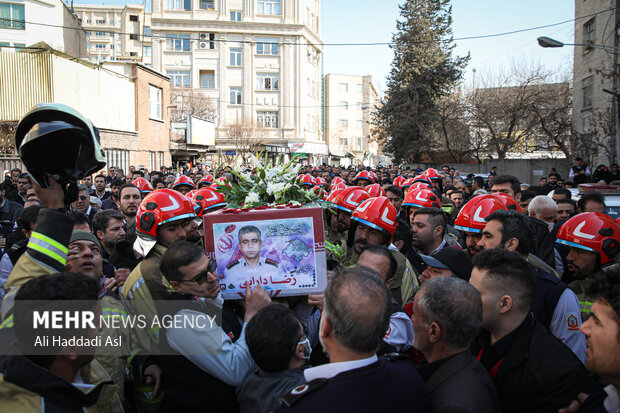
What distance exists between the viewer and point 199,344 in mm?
2945

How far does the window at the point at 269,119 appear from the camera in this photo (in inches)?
2424

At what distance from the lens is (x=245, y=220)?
3465mm

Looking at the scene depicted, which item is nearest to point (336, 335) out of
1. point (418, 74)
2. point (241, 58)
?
point (418, 74)

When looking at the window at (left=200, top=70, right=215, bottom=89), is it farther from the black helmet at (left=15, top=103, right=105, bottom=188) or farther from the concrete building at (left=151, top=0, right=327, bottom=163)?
the black helmet at (left=15, top=103, right=105, bottom=188)

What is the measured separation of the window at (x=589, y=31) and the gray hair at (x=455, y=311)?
90.6 ft

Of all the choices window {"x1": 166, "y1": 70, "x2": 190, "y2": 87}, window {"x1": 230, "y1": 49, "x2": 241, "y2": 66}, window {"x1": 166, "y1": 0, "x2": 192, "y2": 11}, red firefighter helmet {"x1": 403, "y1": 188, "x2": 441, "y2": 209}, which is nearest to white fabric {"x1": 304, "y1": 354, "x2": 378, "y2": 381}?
red firefighter helmet {"x1": 403, "y1": 188, "x2": 441, "y2": 209}

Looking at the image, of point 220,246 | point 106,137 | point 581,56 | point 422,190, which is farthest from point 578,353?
point 581,56

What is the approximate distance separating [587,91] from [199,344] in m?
29.2

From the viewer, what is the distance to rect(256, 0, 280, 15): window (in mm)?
61281

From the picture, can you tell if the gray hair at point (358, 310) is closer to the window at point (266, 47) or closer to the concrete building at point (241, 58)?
the concrete building at point (241, 58)

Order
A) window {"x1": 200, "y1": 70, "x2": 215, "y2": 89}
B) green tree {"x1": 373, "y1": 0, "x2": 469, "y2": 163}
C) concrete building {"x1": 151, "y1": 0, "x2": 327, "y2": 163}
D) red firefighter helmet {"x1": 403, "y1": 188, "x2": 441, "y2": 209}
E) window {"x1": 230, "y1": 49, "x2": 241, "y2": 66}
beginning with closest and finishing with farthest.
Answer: red firefighter helmet {"x1": 403, "y1": 188, "x2": 441, "y2": 209}
green tree {"x1": 373, "y1": 0, "x2": 469, "y2": 163}
concrete building {"x1": 151, "y1": 0, "x2": 327, "y2": 163}
window {"x1": 230, "y1": 49, "x2": 241, "y2": 66}
window {"x1": 200, "y1": 70, "x2": 215, "y2": 89}

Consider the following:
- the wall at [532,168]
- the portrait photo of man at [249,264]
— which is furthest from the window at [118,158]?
the portrait photo of man at [249,264]

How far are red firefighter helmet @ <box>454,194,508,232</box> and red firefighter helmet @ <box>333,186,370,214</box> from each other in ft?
5.02

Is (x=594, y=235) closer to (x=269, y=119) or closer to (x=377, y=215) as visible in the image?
(x=377, y=215)
